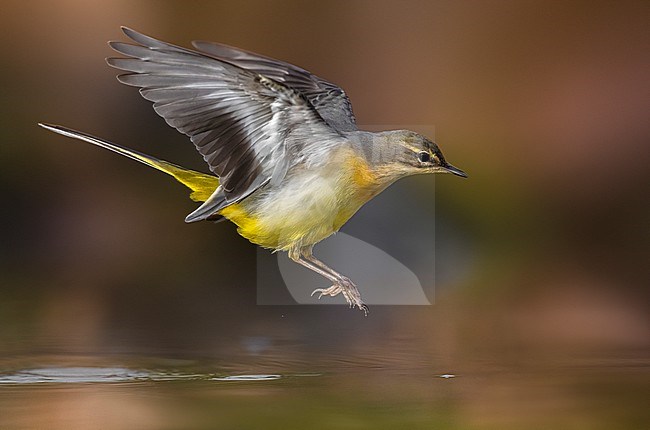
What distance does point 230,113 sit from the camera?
7.14 feet

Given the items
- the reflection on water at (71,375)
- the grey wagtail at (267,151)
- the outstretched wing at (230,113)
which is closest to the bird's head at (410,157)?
the grey wagtail at (267,151)

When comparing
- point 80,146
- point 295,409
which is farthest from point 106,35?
point 295,409

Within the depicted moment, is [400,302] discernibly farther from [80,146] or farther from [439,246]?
[80,146]

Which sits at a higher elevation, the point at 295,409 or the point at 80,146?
the point at 80,146

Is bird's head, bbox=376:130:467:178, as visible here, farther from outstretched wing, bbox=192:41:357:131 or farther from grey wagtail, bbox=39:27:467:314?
outstretched wing, bbox=192:41:357:131

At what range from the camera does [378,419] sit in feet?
6.75

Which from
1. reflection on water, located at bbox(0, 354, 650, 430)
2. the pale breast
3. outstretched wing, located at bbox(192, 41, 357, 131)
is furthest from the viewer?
outstretched wing, located at bbox(192, 41, 357, 131)

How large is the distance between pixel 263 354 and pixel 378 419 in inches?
25.8

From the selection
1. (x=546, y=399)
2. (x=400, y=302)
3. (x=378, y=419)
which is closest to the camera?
Result: (x=378, y=419)

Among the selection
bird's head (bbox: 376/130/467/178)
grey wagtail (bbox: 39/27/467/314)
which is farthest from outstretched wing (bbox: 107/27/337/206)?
bird's head (bbox: 376/130/467/178)

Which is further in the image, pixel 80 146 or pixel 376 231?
pixel 80 146
